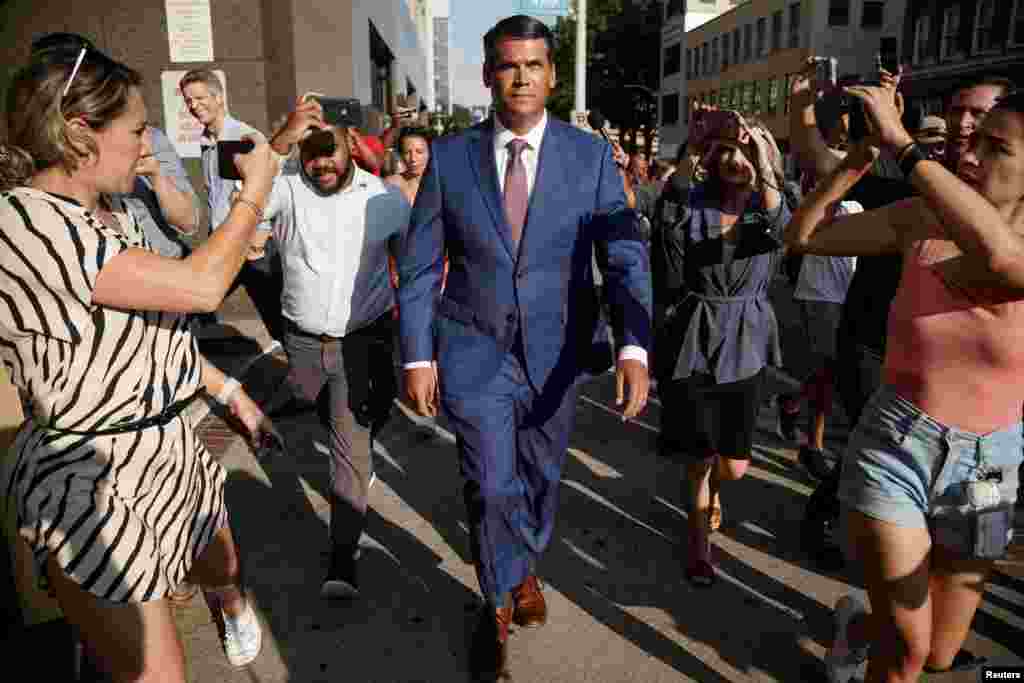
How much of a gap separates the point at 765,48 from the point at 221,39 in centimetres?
4607

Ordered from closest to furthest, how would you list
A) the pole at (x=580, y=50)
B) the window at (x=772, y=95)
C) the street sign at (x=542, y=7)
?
the street sign at (x=542, y=7) → the pole at (x=580, y=50) → the window at (x=772, y=95)

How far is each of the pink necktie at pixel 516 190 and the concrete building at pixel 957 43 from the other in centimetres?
2909

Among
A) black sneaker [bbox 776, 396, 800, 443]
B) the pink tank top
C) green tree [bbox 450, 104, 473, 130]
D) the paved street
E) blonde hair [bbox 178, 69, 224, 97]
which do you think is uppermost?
green tree [bbox 450, 104, 473, 130]

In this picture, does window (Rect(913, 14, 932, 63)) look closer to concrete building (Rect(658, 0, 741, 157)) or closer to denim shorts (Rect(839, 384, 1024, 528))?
concrete building (Rect(658, 0, 741, 157))

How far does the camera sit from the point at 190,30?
8.53m

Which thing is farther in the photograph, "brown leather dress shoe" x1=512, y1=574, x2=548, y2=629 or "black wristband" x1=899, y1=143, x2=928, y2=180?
"brown leather dress shoe" x1=512, y1=574, x2=548, y2=629

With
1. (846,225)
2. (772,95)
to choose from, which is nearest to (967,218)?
(846,225)

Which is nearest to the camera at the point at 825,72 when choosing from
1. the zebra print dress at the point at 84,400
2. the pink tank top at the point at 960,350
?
the pink tank top at the point at 960,350

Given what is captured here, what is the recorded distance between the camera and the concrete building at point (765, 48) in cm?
4166

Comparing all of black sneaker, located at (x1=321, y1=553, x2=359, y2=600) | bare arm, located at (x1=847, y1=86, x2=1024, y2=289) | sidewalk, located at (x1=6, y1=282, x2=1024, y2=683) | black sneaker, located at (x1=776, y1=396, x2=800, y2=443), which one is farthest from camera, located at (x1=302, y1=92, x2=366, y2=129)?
black sneaker, located at (x1=776, y1=396, x2=800, y2=443)

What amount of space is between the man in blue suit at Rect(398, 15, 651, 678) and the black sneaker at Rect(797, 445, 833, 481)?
7.69 ft

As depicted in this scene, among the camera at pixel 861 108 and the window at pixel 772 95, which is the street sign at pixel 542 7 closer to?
the camera at pixel 861 108

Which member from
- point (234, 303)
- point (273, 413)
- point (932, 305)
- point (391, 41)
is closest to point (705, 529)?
point (932, 305)

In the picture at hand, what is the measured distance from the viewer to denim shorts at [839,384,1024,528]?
226 centimetres
